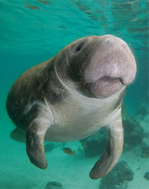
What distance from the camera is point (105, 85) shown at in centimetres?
202

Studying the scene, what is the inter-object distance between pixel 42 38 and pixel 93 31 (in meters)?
7.11

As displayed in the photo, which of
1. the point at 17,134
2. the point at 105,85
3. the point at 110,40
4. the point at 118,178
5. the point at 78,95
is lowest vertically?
the point at 118,178

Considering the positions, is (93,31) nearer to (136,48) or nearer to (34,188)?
(136,48)

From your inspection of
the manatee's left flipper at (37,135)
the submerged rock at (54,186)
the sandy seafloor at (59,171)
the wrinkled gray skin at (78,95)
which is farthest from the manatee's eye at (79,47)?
the sandy seafloor at (59,171)

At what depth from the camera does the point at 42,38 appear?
2297 cm

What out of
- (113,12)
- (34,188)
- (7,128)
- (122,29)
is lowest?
(7,128)

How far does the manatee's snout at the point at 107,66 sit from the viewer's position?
183 cm

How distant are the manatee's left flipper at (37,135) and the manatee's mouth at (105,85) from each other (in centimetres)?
98

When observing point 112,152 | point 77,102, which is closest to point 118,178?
point 112,152

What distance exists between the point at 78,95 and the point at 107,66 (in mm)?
787

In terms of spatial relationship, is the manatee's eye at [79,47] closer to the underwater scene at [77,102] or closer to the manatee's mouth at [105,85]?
the underwater scene at [77,102]

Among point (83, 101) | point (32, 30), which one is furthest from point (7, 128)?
point (83, 101)

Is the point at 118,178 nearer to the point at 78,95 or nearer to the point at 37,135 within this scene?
the point at 37,135

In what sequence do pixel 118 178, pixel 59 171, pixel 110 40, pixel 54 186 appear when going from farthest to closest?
pixel 59 171
pixel 118 178
pixel 54 186
pixel 110 40
